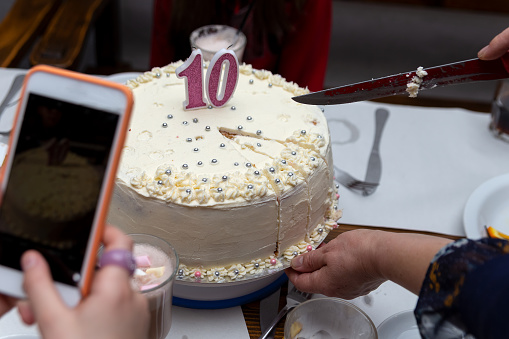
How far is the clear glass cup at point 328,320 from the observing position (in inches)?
41.9

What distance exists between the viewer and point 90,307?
61cm

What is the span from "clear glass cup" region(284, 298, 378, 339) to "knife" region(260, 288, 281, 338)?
0.11m

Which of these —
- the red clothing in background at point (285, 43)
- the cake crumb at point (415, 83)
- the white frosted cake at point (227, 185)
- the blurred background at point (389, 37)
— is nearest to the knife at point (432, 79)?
the cake crumb at point (415, 83)

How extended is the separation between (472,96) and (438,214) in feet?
8.16

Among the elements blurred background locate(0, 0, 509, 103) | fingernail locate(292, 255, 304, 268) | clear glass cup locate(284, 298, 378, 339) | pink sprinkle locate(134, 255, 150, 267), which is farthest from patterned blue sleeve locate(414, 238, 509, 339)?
blurred background locate(0, 0, 509, 103)

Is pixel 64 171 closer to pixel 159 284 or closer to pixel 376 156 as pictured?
pixel 159 284

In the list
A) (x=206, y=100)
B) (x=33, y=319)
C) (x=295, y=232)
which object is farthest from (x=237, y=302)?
(x=33, y=319)

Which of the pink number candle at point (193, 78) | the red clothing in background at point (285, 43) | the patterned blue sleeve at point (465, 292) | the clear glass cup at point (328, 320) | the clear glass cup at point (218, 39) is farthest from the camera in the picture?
the red clothing in background at point (285, 43)

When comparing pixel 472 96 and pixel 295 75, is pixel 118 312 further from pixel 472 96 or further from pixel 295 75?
pixel 472 96

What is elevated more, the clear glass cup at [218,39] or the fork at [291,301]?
the clear glass cup at [218,39]

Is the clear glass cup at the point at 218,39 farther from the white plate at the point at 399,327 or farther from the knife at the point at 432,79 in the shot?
the white plate at the point at 399,327

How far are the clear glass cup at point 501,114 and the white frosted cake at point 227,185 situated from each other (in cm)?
78

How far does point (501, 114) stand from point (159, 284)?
4.61 ft

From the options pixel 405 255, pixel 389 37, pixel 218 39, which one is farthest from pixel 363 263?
pixel 389 37
